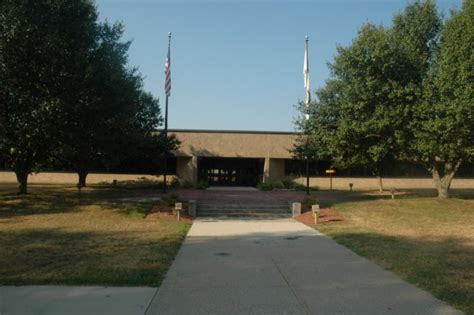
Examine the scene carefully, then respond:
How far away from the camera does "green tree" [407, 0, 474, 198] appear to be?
19578 mm

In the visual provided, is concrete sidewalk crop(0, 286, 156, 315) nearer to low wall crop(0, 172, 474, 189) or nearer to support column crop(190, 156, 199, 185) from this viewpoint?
support column crop(190, 156, 199, 185)

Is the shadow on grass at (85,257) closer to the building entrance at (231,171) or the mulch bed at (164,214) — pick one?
the mulch bed at (164,214)

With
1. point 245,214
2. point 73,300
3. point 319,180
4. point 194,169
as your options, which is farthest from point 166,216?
point 319,180

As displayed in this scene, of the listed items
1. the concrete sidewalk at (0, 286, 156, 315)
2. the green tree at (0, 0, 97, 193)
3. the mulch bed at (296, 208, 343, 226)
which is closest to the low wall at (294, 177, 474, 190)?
the mulch bed at (296, 208, 343, 226)

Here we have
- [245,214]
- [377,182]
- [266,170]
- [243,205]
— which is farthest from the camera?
[377,182]

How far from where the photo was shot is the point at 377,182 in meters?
Answer: 43.8

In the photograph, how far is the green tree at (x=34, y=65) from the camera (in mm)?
17078

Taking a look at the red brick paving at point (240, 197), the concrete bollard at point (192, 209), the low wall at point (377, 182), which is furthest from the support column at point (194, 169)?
the concrete bollard at point (192, 209)

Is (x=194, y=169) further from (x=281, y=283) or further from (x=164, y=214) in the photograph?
(x=281, y=283)

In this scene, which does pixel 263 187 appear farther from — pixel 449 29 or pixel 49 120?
pixel 49 120

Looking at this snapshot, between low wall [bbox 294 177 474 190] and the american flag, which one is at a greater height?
the american flag

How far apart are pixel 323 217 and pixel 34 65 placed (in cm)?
1143

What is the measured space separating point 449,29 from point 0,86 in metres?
18.0

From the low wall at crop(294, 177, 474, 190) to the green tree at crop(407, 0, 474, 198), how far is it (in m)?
20.7
